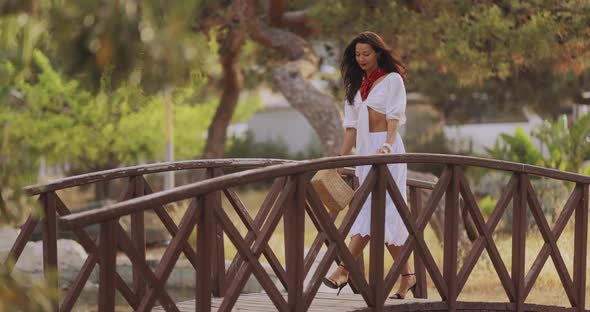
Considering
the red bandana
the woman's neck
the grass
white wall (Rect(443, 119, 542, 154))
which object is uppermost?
the woman's neck

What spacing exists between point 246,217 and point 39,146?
1374cm

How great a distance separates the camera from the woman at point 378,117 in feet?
19.4

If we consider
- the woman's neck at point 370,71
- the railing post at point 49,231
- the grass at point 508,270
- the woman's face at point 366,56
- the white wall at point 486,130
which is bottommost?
the grass at point 508,270

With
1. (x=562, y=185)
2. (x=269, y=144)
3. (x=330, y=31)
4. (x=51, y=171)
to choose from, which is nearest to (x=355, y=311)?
(x=330, y=31)

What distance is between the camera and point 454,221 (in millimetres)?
5934

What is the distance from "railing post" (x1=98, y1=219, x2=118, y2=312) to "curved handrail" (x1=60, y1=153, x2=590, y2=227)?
115mm

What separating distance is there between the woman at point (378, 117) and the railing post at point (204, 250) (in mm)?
1416

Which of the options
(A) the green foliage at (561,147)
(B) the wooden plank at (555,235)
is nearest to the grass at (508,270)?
(A) the green foliage at (561,147)

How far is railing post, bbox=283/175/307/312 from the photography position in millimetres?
4996

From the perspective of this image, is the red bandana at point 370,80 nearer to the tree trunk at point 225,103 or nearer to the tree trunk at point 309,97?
the tree trunk at point 309,97

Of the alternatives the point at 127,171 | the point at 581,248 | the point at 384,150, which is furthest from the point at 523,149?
the point at 127,171

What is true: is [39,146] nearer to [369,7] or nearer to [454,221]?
[369,7]

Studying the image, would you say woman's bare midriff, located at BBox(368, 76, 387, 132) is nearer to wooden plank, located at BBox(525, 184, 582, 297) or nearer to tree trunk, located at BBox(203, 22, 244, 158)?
wooden plank, located at BBox(525, 184, 582, 297)

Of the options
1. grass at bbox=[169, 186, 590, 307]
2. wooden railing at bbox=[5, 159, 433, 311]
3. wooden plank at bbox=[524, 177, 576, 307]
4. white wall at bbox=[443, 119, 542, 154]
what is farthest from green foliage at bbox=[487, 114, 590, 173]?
white wall at bbox=[443, 119, 542, 154]
